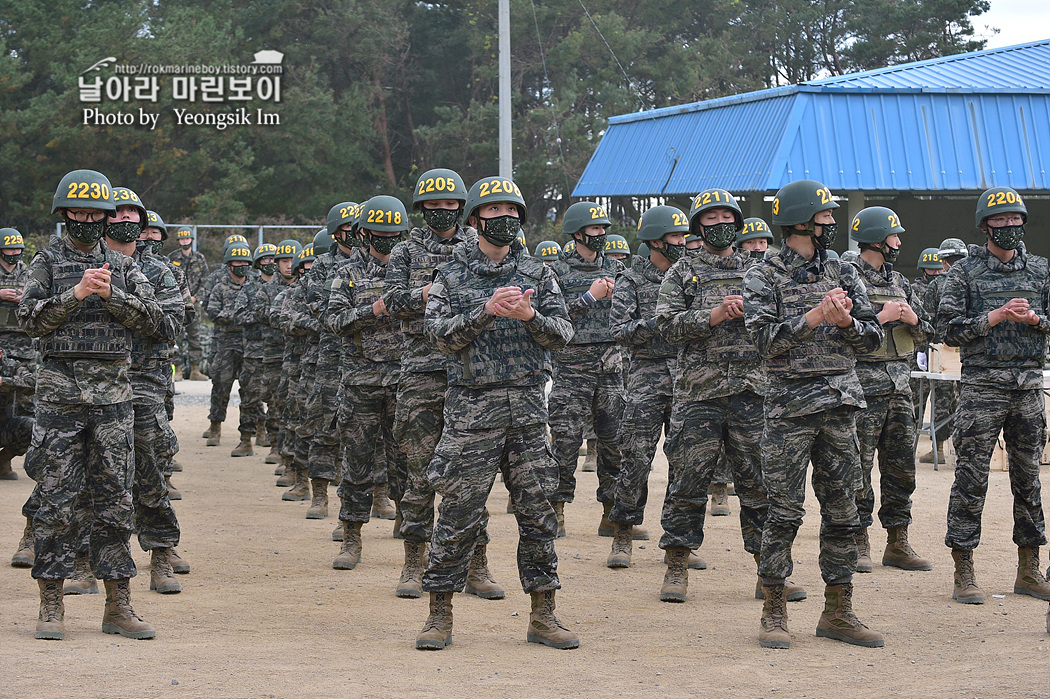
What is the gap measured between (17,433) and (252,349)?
4582mm

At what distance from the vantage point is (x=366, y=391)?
360 inches

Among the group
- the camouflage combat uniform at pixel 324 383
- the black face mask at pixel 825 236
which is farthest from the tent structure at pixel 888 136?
the black face mask at pixel 825 236

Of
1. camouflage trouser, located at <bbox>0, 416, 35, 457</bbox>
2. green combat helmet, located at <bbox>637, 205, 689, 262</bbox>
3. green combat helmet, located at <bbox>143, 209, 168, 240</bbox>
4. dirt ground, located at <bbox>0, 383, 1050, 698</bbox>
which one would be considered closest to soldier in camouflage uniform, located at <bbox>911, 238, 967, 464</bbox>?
dirt ground, located at <bbox>0, 383, 1050, 698</bbox>

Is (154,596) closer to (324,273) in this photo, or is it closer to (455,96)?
(324,273)

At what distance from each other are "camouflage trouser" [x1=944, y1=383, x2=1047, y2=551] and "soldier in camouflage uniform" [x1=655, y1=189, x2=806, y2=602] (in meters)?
1.19

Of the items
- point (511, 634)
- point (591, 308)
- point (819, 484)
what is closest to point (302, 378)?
point (591, 308)

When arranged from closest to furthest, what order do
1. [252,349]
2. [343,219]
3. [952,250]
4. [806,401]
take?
[806,401] < [343,219] < [952,250] < [252,349]

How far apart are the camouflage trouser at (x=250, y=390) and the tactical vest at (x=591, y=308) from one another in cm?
548

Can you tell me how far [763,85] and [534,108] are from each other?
24.2 feet

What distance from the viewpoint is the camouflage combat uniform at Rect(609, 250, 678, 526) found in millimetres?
9031

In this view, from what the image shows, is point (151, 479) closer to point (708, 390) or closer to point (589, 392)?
point (708, 390)

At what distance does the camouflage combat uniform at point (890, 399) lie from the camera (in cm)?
866

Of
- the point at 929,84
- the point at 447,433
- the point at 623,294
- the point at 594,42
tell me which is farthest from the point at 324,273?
the point at 594,42

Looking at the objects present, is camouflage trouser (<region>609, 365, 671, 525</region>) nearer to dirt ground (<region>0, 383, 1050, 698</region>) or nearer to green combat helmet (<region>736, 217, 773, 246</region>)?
dirt ground (<region>0, 383, 1050, 698</region>)
